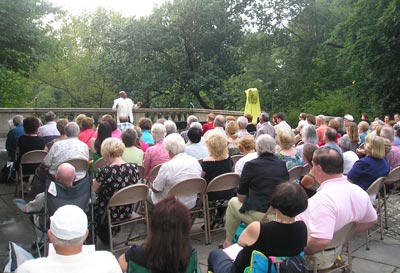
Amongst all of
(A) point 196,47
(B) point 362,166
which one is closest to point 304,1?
(A) point 196,47

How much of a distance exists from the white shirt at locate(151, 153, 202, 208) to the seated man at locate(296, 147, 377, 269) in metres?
1.83

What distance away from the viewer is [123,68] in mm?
22078

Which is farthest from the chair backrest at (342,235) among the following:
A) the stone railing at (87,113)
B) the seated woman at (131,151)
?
the stone railing at (87,113)

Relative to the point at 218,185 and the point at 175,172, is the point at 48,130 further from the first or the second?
the point at 218,185

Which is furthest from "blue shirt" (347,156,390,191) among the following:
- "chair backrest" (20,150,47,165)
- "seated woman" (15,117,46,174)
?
"seated woman" (15,117,46,174)

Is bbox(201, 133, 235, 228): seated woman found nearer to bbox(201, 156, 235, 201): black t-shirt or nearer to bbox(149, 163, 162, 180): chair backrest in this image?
bbox(201, 156, 235, 201): black t-shirt

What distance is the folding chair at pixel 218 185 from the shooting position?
496cm

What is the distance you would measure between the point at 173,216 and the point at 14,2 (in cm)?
897

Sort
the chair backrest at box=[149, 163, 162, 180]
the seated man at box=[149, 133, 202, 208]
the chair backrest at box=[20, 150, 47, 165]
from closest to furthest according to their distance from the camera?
1. the seated man at box=[149, 133, 202, 208]
2. the chair backrest at box=[149, 163, 162, 180]
3. the chair backrest at box=[20, 150, 47, 165]

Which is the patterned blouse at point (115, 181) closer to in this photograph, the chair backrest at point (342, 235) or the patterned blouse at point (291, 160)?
the patterned blouse at point (291, 160)

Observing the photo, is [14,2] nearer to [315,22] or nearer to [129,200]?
[129,200]

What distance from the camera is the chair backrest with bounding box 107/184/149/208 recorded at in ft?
14.1

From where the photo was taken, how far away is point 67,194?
4242mm

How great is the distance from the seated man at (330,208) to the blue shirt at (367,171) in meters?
1.54
